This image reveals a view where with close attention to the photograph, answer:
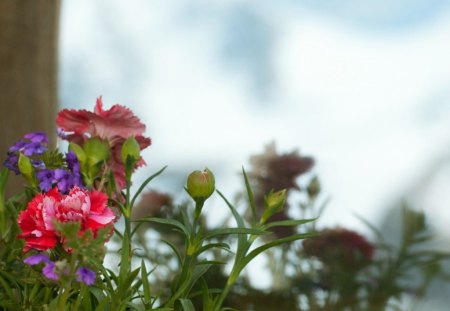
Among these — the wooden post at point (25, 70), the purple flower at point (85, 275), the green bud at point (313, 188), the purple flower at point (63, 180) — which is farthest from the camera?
the wooden post at point (25, 70)

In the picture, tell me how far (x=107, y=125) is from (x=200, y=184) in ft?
0.37

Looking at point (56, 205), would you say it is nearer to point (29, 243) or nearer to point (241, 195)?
point (29, 243)

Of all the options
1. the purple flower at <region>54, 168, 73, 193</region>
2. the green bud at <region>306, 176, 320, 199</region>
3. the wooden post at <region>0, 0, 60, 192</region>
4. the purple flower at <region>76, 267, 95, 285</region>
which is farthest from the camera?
the wooden post at <region>0, 0, 60, 192</region>

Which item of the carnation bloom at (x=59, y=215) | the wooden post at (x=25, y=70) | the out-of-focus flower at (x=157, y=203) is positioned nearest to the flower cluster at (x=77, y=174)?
the carnation bloom at (x=59, y=215)

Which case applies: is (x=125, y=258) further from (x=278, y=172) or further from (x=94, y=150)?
(x=278, y=172)

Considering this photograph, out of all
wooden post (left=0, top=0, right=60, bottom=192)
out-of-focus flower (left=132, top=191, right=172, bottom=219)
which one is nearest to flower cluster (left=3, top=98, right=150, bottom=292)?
out-of-focus flower (left=132, top=191, right=172, bottom=219)

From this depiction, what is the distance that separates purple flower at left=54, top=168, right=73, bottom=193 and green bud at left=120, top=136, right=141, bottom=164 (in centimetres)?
4

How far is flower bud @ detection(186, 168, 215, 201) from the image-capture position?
596 millimetres

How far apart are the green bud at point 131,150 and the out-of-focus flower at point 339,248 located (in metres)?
0.73

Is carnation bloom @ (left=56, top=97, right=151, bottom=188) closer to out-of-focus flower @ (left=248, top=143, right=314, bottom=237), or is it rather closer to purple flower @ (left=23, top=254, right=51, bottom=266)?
purple flower @ (left=23, top=254, right=51, bottom=266)

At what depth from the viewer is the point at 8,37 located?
1.47 meters

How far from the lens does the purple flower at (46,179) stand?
0.63 m

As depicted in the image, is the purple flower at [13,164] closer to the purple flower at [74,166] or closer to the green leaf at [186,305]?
the purple flower at [74,166]

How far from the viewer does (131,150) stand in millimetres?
626
